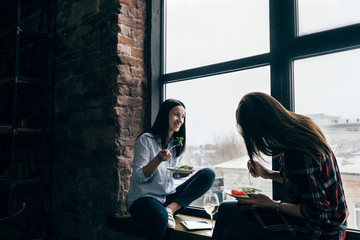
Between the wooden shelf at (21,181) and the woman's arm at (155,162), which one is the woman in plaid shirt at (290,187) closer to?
the woman's arm at (155,162)

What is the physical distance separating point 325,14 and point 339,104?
1.74 feet

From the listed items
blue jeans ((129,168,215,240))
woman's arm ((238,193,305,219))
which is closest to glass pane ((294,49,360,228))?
woman's arm ((238,193,305,219))

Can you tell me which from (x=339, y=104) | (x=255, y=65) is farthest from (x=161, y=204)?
(x=339, y=104)

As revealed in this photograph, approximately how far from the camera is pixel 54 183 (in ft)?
9.12

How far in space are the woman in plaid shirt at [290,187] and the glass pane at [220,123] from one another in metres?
0.47

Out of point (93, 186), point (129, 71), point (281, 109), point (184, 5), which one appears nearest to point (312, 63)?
point (281, 109)

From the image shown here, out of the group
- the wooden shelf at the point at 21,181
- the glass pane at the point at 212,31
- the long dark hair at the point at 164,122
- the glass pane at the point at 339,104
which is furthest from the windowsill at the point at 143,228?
the glass pane at the point at 212,31

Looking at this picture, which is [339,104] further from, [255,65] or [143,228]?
[143,228]

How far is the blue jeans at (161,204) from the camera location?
5.67 feet

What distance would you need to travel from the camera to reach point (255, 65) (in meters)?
1.92

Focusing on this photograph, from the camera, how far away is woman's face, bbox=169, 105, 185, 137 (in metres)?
2.07

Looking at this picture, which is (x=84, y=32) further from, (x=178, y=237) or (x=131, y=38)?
(x=178, y=237)

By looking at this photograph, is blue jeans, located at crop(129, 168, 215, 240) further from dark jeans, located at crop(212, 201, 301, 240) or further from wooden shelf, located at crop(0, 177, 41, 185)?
wooden shelf, located at crop(0, 177, 41, 185)

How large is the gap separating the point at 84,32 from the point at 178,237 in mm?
1856
